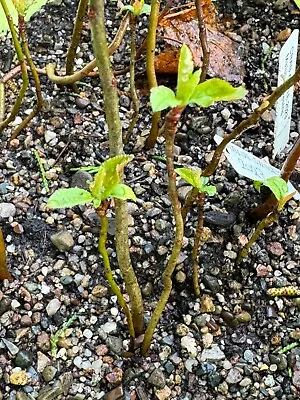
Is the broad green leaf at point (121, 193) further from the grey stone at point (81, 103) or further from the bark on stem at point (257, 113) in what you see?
the grey stone at point (81, 103)

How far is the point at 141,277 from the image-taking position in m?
0.99

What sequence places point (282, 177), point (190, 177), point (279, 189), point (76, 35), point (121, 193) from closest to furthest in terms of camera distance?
point (121, 193), point (190, 177), point (279, 189), point (282, 177), point (76, 35)

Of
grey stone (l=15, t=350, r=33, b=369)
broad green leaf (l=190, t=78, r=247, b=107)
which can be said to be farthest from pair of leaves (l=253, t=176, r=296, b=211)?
grey stone (l=15, t=350, r=33, b=369)

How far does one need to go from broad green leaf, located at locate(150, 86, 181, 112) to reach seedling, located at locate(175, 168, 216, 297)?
0.18m

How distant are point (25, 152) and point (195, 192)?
0.40m

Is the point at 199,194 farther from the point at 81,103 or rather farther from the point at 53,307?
the point at 81,103

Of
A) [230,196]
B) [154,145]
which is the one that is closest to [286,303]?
[230,196]

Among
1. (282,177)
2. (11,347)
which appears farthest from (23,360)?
(282,177)

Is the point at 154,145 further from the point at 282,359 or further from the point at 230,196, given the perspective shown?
the point at 282,359

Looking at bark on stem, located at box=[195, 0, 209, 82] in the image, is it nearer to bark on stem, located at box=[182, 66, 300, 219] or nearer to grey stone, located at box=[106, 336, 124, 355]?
bark on stem, located at box=[182, 66, 300, 219]

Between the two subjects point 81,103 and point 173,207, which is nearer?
point 173,207

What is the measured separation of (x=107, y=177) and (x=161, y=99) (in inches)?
5.6

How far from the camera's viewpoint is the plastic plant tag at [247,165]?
0.94 metres

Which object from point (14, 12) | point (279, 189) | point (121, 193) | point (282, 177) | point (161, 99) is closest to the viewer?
point (161, 99)
